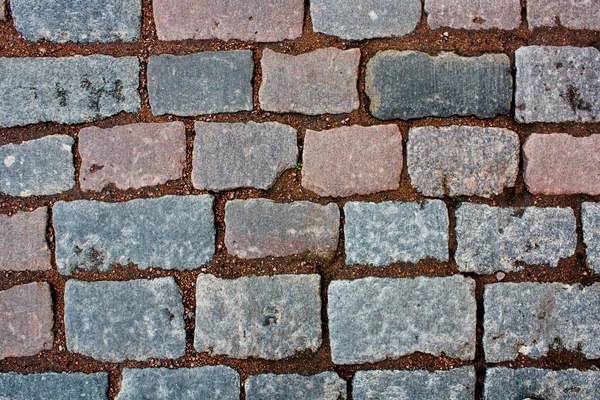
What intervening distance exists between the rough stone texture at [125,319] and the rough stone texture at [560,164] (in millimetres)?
1764

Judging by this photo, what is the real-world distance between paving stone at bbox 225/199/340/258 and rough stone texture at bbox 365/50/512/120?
56 centimetres

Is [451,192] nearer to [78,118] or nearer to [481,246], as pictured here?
[481,246]

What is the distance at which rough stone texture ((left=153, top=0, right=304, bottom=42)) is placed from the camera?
2.32m

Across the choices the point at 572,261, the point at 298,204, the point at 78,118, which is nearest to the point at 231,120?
the point at 298,204

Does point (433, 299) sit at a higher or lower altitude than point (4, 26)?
lower

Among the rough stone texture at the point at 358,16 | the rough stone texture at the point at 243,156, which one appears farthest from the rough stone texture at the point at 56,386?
the rough stone texture at the point at 358,16

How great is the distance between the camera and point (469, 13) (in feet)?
7.64

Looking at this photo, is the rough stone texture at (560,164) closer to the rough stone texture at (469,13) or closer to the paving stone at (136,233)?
the rough stone texture at (469,13)

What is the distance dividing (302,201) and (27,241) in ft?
4.32

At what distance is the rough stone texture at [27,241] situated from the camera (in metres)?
2.32

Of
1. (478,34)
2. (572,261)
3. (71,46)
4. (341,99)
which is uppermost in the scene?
(478,34)

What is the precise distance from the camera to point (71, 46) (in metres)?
2.35

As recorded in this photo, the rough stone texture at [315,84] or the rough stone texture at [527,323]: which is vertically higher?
the rough stone texture at [315,84]

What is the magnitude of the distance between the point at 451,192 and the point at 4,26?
7.52ft
